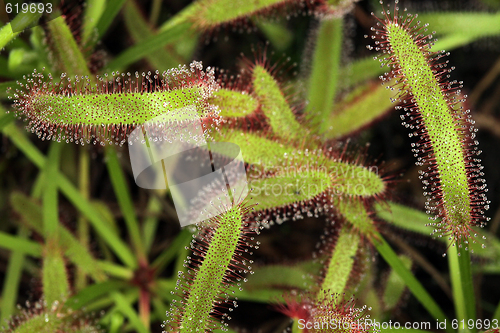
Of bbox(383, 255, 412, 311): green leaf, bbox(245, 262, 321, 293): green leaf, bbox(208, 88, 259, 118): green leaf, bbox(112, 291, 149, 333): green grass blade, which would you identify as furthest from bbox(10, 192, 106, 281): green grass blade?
bbox(383, 255, 412, 311): green leaf

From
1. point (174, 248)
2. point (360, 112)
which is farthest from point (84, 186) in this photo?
point (360, 112)

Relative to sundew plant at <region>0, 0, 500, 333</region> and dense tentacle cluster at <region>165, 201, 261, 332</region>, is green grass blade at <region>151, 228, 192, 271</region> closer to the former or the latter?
sundew plant at <region>0, 0, 500, 333</region>

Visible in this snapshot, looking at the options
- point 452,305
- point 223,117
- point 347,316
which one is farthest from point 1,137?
point 452,305

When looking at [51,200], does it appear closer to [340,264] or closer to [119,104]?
[119,104]

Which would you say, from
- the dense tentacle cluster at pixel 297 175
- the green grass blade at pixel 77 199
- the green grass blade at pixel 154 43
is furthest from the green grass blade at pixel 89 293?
the green grass blade at pixel 154 43

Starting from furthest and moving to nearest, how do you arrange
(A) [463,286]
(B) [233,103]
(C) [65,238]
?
(C) [65,238], (A) [463,286], (B) [233,103]

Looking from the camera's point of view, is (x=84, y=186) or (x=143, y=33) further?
(x=84, y=186)

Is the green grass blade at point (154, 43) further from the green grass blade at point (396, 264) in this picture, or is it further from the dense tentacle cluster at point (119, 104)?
the green grass blade at point (396, 264)
